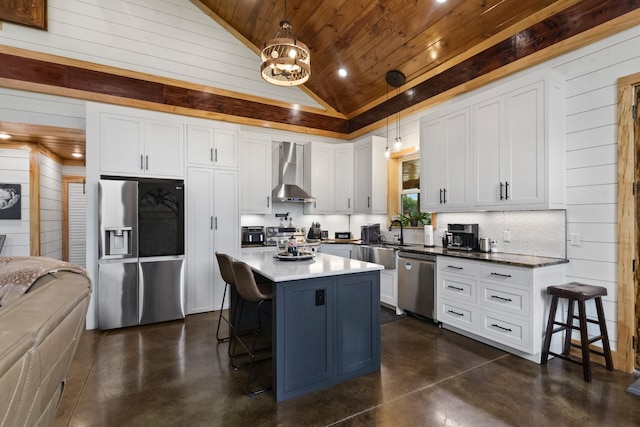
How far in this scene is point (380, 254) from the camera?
4.34 metres

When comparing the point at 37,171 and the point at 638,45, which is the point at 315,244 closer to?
the point at 638,45

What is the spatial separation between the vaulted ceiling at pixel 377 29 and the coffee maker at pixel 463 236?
6.92 feet

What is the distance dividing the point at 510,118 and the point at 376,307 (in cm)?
232

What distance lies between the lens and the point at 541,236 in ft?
10.5

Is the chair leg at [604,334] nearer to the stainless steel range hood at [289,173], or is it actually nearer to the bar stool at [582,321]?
the bar stool at [582,321]

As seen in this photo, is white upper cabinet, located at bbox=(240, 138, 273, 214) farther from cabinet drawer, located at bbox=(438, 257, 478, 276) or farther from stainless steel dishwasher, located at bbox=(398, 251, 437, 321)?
cabinet drawer, located at bbox=(438, 257, 478, 276)

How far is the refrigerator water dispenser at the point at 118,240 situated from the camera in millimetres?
3678

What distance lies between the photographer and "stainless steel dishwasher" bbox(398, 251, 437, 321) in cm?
368

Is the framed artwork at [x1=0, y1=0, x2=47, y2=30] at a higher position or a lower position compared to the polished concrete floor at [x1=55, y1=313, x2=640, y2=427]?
higher

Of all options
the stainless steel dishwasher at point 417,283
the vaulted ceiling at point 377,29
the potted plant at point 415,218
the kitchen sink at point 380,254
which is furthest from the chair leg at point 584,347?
the vaulted ceiling at point 377,29

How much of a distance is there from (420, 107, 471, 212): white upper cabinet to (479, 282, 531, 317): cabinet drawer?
978mm

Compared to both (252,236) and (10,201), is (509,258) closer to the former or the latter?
(252,236)

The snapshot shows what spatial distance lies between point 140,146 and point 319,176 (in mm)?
2724

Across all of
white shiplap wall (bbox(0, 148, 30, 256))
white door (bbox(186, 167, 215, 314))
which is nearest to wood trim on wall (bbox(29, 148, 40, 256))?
white shiplap wall (bbox(0, 148, 30, 256))
